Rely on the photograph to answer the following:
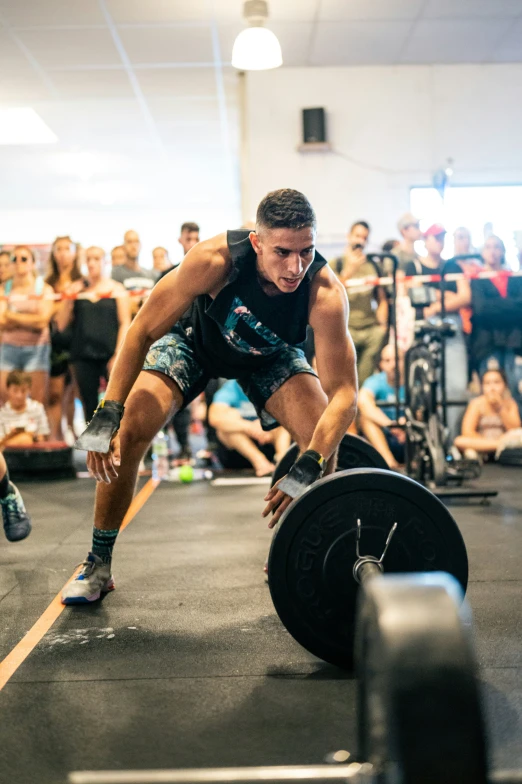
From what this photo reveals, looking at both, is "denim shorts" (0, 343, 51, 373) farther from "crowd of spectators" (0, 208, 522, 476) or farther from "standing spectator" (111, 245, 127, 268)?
"standing spectator" (111, 245, 127, 268)

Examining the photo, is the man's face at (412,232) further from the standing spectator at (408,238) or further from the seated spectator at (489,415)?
the seated spectator at (489,415)

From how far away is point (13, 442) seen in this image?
607 cm

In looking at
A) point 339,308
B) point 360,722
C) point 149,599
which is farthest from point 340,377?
point 360,722

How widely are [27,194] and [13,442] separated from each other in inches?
323

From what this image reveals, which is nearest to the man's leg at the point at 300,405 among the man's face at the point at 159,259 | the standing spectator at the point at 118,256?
the standing spectator at the point at 118,256

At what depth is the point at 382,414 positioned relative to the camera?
18.6ft

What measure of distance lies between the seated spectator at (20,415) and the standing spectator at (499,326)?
319 cm

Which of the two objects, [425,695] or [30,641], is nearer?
[425,695]

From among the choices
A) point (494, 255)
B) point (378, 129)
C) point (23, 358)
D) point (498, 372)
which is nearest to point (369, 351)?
point (498, 372)

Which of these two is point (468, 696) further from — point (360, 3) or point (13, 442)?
point (360, 3)

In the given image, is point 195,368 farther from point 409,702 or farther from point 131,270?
point 131,270

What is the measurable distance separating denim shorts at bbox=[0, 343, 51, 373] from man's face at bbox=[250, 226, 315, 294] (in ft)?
13.1

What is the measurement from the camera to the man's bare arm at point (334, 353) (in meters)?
2.38

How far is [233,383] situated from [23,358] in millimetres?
1549
